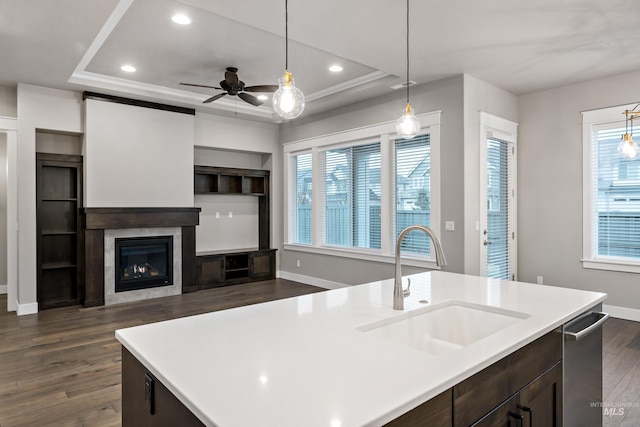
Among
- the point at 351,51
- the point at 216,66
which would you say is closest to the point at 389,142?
the point at 351,51

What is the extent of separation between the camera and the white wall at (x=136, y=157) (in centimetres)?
530

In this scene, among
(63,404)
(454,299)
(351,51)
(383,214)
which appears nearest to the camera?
(454,299)

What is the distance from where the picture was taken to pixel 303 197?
6977 millimetres

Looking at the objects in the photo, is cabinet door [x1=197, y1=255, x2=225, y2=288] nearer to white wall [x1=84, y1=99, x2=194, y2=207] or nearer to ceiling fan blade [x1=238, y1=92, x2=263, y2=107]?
white wall [x1=84, y1=99, x2=194, y2=207]

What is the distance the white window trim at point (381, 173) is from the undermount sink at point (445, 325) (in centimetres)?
300

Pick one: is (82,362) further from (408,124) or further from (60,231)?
(408,124)

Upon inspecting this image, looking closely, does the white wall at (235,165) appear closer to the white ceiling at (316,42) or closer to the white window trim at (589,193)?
the white ceiling at (316,42)

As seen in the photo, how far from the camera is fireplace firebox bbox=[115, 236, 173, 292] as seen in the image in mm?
5555

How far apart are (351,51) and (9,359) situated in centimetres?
415

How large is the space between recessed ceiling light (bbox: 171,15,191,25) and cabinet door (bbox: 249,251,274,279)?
13.8 ft

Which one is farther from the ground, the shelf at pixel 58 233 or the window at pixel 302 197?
the window at pixel 302 197

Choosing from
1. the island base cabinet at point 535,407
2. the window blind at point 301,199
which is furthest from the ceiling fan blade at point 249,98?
the island base cabinet at point 535,407

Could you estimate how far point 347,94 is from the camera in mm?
5551

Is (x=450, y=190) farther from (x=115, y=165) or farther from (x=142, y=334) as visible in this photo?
(x=115, y=165)
